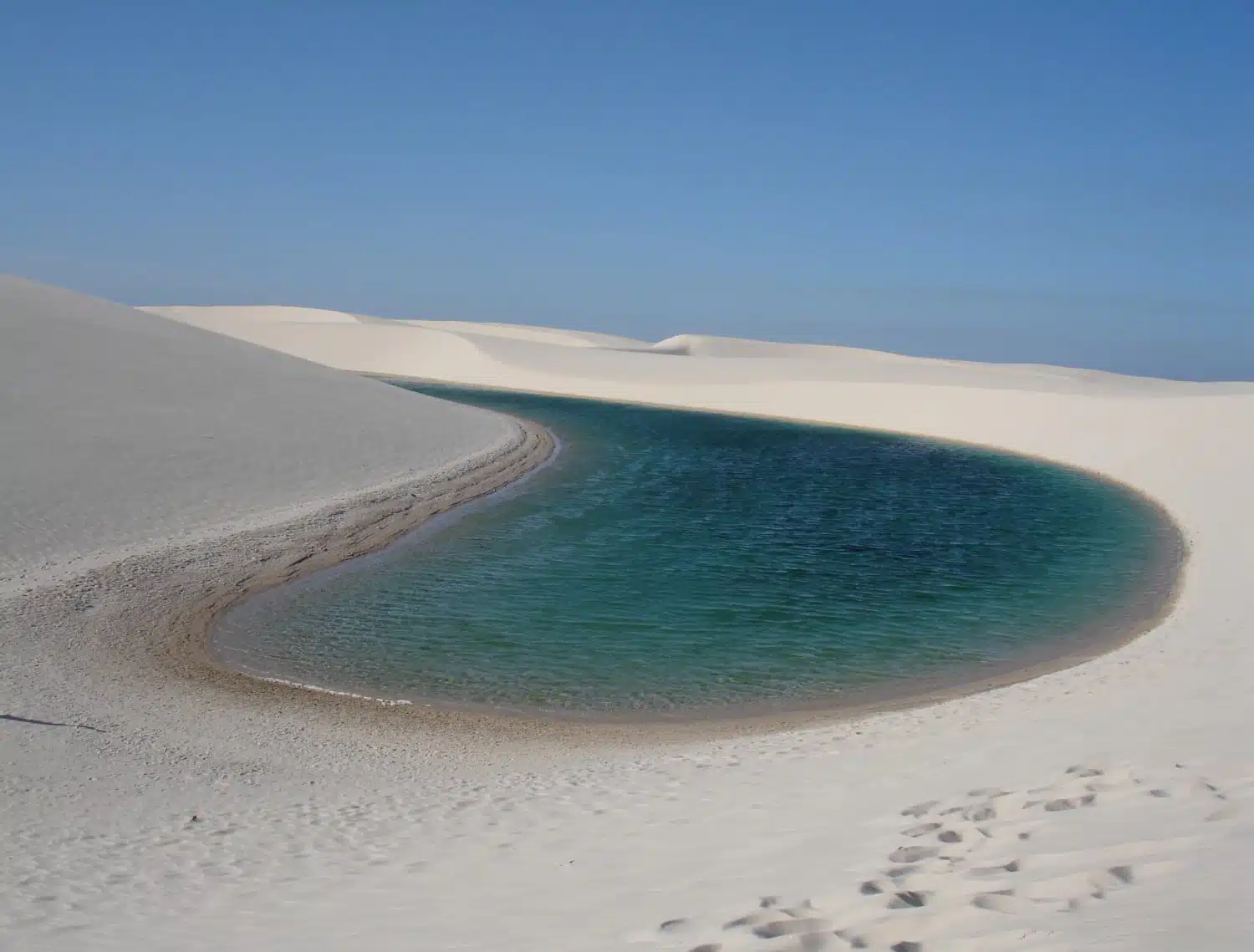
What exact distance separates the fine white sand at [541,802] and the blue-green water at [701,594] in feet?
2.56

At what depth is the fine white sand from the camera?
11.9 feet

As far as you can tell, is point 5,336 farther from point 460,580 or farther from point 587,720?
point 587,720

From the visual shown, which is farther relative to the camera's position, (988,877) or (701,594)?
(701,594)

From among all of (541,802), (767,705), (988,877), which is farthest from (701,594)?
(988,877)

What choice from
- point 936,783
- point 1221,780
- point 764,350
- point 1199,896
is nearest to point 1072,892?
point 1199,896

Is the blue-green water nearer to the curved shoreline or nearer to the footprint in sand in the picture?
the curved shoreline

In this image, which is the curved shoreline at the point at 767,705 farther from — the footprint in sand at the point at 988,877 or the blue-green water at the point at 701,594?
the footprint in sand at the point at 988,877

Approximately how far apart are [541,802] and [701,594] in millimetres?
5969

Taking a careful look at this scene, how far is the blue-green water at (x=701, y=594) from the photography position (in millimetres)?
8812

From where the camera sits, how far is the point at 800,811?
5.14m

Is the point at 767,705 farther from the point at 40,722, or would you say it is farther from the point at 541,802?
the point at 40,722

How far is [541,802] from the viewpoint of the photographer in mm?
5703

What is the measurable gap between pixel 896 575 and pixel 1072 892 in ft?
31.4

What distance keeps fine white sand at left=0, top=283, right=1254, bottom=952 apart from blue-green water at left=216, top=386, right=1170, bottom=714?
780mm
